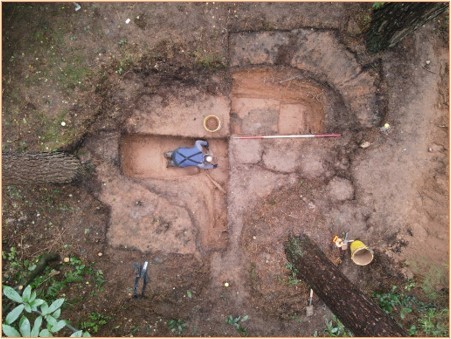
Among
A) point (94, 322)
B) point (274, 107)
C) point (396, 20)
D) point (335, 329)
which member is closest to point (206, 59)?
point (274, 107)

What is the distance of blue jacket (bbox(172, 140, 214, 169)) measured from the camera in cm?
598

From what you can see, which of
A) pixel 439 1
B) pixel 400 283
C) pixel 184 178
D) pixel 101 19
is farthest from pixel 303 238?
pixel 101 19

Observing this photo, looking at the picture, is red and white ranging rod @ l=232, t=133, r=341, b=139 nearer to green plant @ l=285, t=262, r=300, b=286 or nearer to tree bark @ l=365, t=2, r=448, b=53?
tree bark @ l=365, t=2, r=448, b=53

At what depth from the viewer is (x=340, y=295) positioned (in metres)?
4.40

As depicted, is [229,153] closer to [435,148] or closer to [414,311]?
[435,148]

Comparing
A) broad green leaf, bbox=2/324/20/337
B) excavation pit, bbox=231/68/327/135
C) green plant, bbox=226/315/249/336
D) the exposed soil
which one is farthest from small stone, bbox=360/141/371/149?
broad green leaf, bbox=2/324/20/337

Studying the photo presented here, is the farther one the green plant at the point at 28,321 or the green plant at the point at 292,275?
the green plant at the point at 292,275

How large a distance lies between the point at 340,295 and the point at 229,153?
2.79m

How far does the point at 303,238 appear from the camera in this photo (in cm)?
581

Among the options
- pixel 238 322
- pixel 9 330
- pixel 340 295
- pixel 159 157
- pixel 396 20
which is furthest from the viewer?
pixel 159 157

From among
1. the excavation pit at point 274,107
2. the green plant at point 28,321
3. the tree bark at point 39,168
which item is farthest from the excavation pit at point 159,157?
the green plant at point 28,321

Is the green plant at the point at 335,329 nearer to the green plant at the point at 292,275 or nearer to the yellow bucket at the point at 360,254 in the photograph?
the green plant at the point at 292,275

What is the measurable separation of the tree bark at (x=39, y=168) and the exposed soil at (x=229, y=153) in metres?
0.28

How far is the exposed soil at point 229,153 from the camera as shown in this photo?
570 centimetres
